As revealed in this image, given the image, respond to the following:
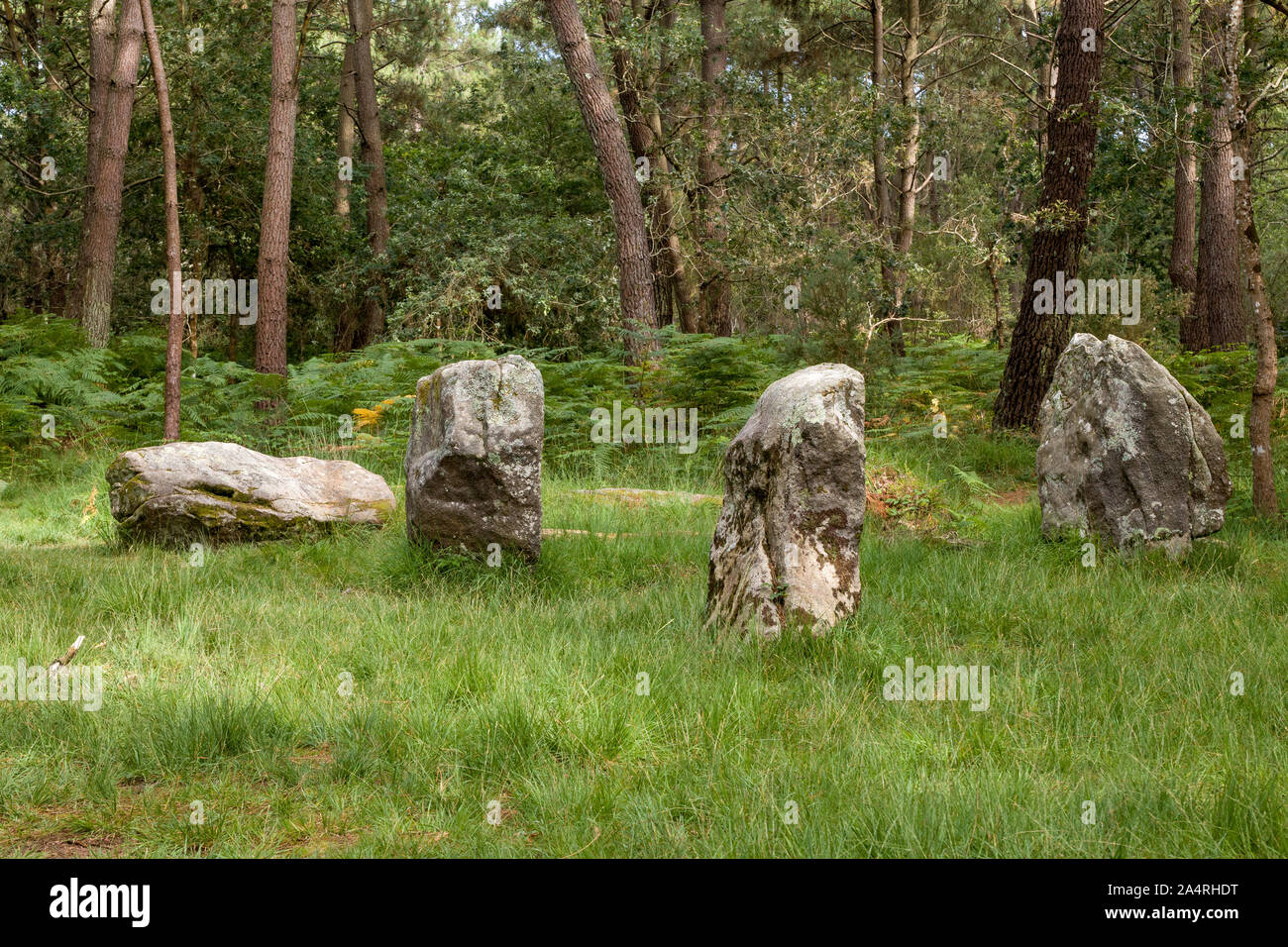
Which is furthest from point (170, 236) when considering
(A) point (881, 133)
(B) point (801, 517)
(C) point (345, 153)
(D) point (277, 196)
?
(C) point (345, 153)

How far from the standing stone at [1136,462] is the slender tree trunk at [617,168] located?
6.58 metres

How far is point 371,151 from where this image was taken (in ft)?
69.4

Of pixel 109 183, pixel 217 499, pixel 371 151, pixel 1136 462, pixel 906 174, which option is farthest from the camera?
pixel 371 151

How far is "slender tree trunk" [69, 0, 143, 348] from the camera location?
622 inches

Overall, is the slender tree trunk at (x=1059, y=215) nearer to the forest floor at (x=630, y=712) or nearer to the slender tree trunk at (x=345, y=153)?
the forest floor at (x=630, y=712)

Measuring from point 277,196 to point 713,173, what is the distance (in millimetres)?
7402

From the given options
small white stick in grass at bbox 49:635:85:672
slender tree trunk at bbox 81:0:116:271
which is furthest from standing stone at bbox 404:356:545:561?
slender tree trunk at bbox 81:0:116:271

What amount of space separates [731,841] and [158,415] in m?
12.0

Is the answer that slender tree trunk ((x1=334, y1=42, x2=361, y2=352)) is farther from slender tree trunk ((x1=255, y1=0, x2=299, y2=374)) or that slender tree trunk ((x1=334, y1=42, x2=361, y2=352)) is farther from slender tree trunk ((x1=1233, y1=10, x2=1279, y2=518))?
slender tree trunk ((x1=1233, y1=10, x2=1279, y2=518))

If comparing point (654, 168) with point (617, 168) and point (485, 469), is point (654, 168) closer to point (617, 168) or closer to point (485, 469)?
point (617, 168)

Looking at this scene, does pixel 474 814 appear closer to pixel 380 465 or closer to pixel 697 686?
pixel 697 686

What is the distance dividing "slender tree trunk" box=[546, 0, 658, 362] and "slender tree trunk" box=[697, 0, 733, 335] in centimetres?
338

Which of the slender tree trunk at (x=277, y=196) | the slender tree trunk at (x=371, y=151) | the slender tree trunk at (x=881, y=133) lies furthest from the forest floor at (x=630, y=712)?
the slender tree trunk at (x=371, y=151)

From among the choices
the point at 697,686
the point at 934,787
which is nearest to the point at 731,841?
the point at 934,787
